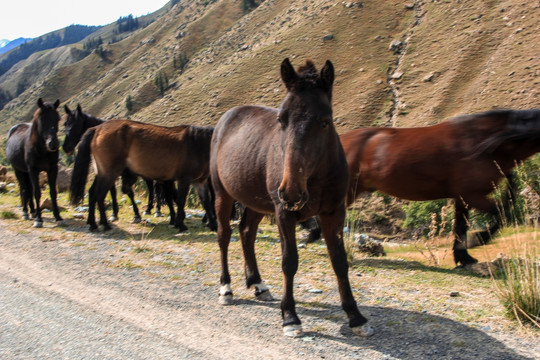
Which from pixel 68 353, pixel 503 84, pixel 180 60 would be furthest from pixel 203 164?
pixel 180 60

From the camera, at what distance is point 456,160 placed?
664 centimetres

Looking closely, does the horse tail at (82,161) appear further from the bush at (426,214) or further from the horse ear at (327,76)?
the bush at (426,214)

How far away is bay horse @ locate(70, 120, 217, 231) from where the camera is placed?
411 inches

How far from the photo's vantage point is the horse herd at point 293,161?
4.12 metres

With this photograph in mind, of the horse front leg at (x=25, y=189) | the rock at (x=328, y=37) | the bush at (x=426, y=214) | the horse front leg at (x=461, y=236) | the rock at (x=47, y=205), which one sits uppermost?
the rock at (x=328, y=37)

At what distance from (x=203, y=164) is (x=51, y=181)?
380 cm

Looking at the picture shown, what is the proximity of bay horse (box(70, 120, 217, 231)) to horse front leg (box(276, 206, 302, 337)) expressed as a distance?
234 inches

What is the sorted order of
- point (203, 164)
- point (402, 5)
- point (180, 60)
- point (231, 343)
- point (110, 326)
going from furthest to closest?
point (180, 60) → point (402, 5) → point (203, 164) → point (110, 326) → point (231, 343)

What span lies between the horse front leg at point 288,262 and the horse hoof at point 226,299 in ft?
3.22

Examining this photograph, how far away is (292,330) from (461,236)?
13.1 feet

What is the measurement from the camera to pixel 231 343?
411 centimetres

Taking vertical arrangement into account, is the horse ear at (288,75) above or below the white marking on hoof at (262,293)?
above

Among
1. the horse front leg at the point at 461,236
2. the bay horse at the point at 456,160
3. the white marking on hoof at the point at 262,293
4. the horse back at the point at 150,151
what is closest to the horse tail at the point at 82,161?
the horse back at the point at 150,151

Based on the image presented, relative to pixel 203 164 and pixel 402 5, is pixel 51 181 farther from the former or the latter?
pixel 402 5
